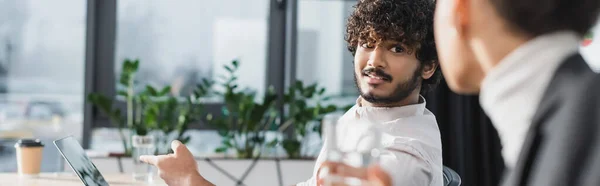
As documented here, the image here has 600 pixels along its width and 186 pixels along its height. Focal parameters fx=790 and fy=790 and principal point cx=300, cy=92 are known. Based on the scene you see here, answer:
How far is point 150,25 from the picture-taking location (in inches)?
165

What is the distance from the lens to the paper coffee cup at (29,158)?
7.93 ft

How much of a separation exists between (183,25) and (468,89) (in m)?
3.57

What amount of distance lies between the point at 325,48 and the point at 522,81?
371cm

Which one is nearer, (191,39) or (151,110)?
(151,110)

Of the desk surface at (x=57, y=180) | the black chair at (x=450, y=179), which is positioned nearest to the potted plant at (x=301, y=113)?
the desk surface at (x=57, y=180)

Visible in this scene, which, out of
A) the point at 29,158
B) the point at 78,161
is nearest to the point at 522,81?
the point at 78,161

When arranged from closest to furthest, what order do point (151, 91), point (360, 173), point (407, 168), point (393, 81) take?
point (360, 173)
point (407, 168)
point (393, 81)
point (151, 91)

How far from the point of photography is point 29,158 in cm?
A: 242

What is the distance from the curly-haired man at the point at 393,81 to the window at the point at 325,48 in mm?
2671

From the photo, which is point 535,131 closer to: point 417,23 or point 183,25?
point 417,23

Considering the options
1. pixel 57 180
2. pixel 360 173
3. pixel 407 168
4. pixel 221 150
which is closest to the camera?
pixel 360 173

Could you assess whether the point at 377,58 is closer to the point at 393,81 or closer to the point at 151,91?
the point at 393,81

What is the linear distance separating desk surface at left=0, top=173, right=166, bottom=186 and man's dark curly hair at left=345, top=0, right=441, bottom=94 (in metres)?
0.99

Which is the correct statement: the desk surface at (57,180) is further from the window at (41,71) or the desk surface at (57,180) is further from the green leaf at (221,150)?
the window at (41,71)
